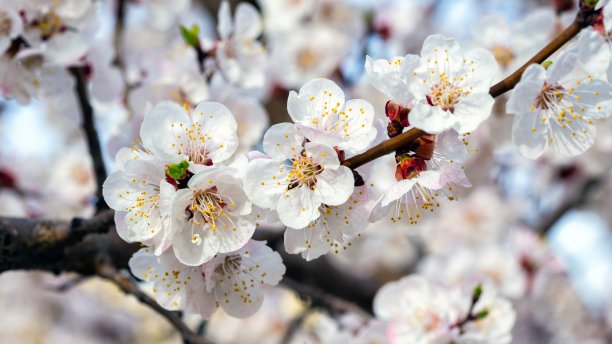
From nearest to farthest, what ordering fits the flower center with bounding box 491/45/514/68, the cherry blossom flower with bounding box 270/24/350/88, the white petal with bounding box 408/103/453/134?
the white petal with bounding box 408/103/453/134 → the flower center with bounding box 491/45/514/68 → the cherry blossom flower with bounding box 270/24/350/88

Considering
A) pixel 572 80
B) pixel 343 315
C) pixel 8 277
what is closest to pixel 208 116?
pixel 572 80

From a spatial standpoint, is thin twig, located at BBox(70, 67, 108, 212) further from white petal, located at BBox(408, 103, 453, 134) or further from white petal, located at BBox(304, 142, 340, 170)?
white petal, located at BBox(408, 103, 453, 134)

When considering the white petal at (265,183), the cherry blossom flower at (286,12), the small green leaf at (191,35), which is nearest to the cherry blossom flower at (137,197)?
the white petal at (265,183)

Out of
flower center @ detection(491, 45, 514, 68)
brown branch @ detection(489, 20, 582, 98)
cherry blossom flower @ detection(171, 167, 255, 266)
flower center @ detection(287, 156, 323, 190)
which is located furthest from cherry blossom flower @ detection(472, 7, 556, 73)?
cherry blossom flower @ detection(171, 167, 255, 266)

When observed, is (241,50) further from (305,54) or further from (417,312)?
(305,54)

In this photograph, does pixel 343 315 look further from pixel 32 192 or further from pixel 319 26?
pixel 319 26

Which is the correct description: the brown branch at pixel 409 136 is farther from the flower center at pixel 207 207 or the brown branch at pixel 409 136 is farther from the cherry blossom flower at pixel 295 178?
the flower center at pixel 207 207
